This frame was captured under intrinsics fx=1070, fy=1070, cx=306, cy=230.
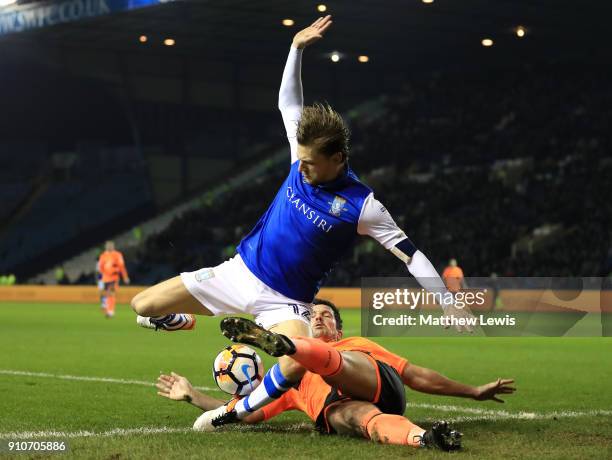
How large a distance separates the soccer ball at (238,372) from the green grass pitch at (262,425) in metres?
0.26

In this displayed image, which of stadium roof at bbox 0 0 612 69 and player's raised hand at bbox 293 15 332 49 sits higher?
stadium roof at bbox 0 0 612 69

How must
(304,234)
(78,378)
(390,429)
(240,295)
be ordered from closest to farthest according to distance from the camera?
(390,429) < (304,234) < (240,295) < (78,378)

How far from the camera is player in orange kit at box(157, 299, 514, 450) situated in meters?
5.48

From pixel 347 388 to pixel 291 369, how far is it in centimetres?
34

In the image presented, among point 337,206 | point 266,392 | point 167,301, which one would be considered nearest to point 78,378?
point 167,301

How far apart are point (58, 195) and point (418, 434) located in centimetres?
4175

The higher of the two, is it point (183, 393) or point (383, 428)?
point (183, 393)

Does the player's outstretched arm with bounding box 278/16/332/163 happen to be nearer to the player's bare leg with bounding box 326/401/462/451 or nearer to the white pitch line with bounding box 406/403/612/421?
the player's bare leg with bounding box 326/401/462/451

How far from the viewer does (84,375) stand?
10.6 meters

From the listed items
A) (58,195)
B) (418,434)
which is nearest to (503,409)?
(418,434)

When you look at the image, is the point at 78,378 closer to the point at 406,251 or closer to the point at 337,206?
the point at 337,206

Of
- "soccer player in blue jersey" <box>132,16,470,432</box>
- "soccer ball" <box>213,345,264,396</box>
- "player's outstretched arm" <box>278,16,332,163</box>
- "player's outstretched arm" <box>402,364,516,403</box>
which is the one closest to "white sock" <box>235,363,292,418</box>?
"soccer player in blue jersey" <box>132,16,470,432</box>

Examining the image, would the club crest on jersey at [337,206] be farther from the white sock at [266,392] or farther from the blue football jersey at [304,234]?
the white sock at [266,392]

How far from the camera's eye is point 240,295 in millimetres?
6422
